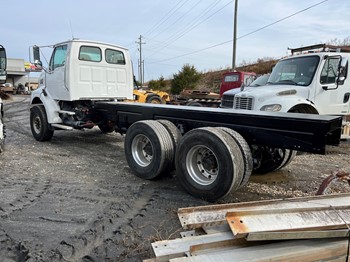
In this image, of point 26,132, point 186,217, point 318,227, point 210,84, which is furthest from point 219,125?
point 210,84

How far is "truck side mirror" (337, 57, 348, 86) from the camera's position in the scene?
24.5 ft

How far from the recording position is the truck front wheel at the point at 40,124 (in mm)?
8500

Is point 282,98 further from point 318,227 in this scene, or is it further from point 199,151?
point 318,227

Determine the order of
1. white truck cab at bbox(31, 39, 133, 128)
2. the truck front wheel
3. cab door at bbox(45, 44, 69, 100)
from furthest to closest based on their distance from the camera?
the truck front wheel, cab door at bbox(45, 44, 69, 100), white truck cab at bbox(31, 39, 133, 128)

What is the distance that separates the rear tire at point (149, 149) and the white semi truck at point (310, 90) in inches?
121

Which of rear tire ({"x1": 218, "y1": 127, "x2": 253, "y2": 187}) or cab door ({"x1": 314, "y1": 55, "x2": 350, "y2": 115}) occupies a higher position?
cab door ({"x1": 314, "y1": 55, "x2": 350, "y2": 115})

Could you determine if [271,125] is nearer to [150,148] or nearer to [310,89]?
[150,148]

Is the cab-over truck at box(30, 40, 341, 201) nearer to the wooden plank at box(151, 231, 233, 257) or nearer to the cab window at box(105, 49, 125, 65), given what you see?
the cab window at box(105, 49, 125, 65)

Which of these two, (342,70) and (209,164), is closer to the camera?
(209,164)

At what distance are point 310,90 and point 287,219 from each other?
18.6ft

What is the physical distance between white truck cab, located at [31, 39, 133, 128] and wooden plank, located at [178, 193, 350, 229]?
18.6 feet

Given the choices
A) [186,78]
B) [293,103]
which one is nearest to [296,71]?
[293,103]

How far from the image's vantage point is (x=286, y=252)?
7.62ft

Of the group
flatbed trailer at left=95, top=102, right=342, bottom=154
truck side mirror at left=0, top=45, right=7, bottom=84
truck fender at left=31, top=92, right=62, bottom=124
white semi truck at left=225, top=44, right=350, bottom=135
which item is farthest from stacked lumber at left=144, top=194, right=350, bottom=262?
truck fender at left=31, top=92, right=62, bottom=124
